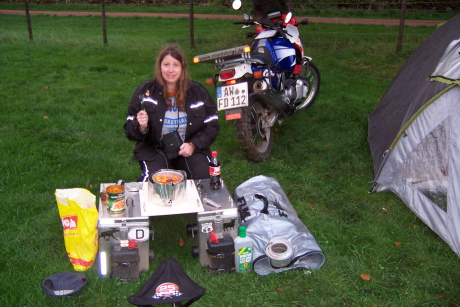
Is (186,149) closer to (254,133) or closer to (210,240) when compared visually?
(210,240)

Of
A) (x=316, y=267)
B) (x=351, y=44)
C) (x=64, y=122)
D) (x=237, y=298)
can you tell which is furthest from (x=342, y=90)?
(x=237, y=298)

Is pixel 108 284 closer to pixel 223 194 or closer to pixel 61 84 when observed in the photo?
pixel 223 194

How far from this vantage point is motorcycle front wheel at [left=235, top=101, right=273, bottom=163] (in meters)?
4.52

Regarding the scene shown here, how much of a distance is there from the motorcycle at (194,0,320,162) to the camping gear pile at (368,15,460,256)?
3.61ft

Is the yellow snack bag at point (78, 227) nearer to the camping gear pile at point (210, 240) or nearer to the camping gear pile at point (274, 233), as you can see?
the camping gear pile at point (210, 240)

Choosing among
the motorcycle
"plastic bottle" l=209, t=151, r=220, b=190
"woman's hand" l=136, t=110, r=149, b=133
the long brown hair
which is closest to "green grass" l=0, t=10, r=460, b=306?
the motorcycle

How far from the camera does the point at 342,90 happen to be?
721 cm

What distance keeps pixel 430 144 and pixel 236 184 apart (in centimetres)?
166

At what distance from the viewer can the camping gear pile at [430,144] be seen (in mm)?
3432

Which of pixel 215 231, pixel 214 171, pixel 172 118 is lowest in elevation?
pixel 215 231

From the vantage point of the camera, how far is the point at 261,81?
461 cm

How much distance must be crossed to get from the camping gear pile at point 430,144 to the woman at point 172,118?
1.58 metres

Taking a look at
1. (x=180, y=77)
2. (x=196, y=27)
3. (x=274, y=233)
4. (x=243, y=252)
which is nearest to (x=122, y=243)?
(x=243, y=252)

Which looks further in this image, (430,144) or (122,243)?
(430,144)
